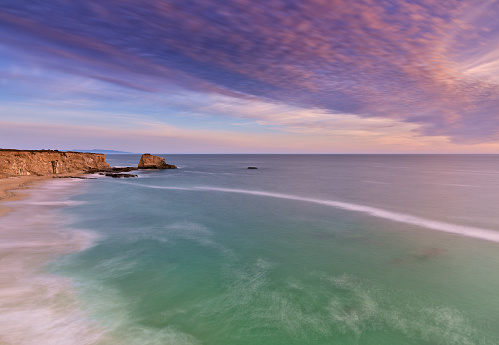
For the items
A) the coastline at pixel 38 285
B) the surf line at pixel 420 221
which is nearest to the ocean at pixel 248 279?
the coastline at pixel 38 285

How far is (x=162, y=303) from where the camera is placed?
10.4 meters

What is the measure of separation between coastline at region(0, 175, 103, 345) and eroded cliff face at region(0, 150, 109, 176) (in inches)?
1268

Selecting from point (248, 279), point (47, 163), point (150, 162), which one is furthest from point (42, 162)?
point (248, 279)

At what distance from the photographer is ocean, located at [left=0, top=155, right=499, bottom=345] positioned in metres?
8.76

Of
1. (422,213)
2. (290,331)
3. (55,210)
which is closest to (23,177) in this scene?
(55,210)

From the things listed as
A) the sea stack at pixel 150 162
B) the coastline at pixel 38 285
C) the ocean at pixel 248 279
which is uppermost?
the sea stack at pixel 150 162

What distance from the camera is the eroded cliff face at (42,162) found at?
47656 millimetres

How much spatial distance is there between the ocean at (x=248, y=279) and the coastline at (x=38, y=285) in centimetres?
6

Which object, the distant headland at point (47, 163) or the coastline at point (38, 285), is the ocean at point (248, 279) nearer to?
the coastline at point (38, 285)

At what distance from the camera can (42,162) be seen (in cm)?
5506

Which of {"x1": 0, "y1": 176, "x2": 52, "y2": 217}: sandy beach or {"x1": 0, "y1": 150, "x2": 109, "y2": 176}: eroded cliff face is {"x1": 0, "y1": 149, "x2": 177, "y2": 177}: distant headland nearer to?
{"x1": 0, "y1": 150, "x2": 109, "y2": 176}: eroded cliff face

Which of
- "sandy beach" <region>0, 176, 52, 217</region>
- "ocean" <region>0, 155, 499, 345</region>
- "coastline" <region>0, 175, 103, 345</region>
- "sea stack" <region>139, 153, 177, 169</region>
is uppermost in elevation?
"sea stack" <region>139, 153, 177, 169</region>

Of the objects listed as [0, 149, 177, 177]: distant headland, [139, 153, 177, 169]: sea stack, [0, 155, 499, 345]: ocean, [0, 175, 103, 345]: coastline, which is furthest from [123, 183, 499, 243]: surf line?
[139, 153, 177, 169]: sea stack

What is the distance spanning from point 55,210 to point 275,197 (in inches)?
1060
